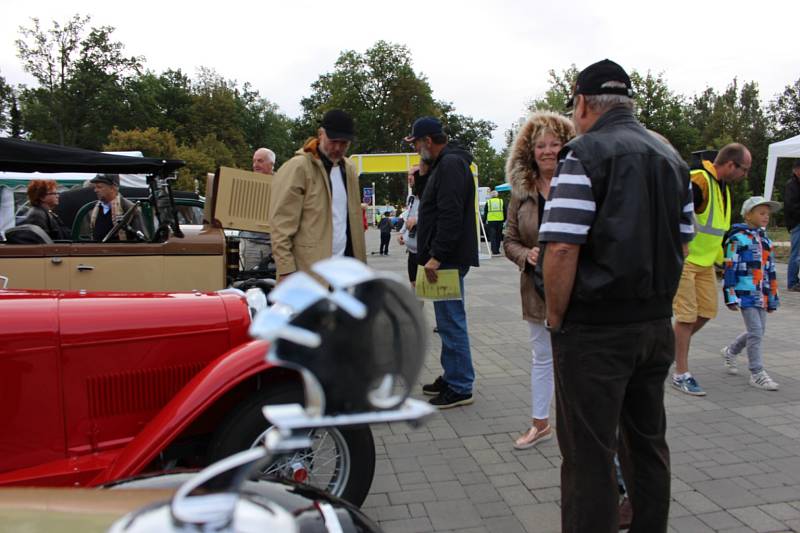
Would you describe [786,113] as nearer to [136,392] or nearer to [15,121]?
[136,392]

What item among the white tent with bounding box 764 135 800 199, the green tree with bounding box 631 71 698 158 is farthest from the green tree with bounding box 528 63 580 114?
the white tent with bounding box 764 135 800 199

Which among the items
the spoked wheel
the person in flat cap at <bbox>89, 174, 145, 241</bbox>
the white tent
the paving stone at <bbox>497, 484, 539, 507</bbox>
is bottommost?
the paving stone at <bbox>497, 484, 539, 507</bbox>

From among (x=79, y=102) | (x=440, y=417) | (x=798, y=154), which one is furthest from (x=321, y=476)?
(x=79, y=102)

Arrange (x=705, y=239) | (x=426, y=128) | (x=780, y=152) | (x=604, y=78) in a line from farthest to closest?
1. (x=780, y=152)
2. (x=705, y=239)
3. (x=426, y=128)
4. (x=604, y=78)

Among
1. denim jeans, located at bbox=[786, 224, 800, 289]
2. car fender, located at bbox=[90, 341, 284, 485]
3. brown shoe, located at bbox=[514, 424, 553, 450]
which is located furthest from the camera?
denim jeans, located at bbox=[786, 224, 800, 289]

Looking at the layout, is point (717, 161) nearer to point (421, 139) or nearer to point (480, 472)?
point (421, 139)

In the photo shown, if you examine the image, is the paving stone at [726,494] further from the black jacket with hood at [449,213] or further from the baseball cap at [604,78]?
the baseball cap at [604,78]

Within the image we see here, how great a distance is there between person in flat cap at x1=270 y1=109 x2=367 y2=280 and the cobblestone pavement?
126cm

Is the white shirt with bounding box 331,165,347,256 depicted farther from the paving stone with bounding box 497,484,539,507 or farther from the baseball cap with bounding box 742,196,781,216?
the baseball cap with bounding box 742,196,781,216

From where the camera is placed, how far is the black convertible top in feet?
16.5

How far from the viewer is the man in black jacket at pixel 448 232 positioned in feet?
14.1

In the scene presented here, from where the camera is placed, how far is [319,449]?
8.96 feet

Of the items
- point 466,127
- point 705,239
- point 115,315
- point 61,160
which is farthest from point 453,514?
point 466,127

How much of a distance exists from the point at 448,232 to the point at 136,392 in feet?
7.81
